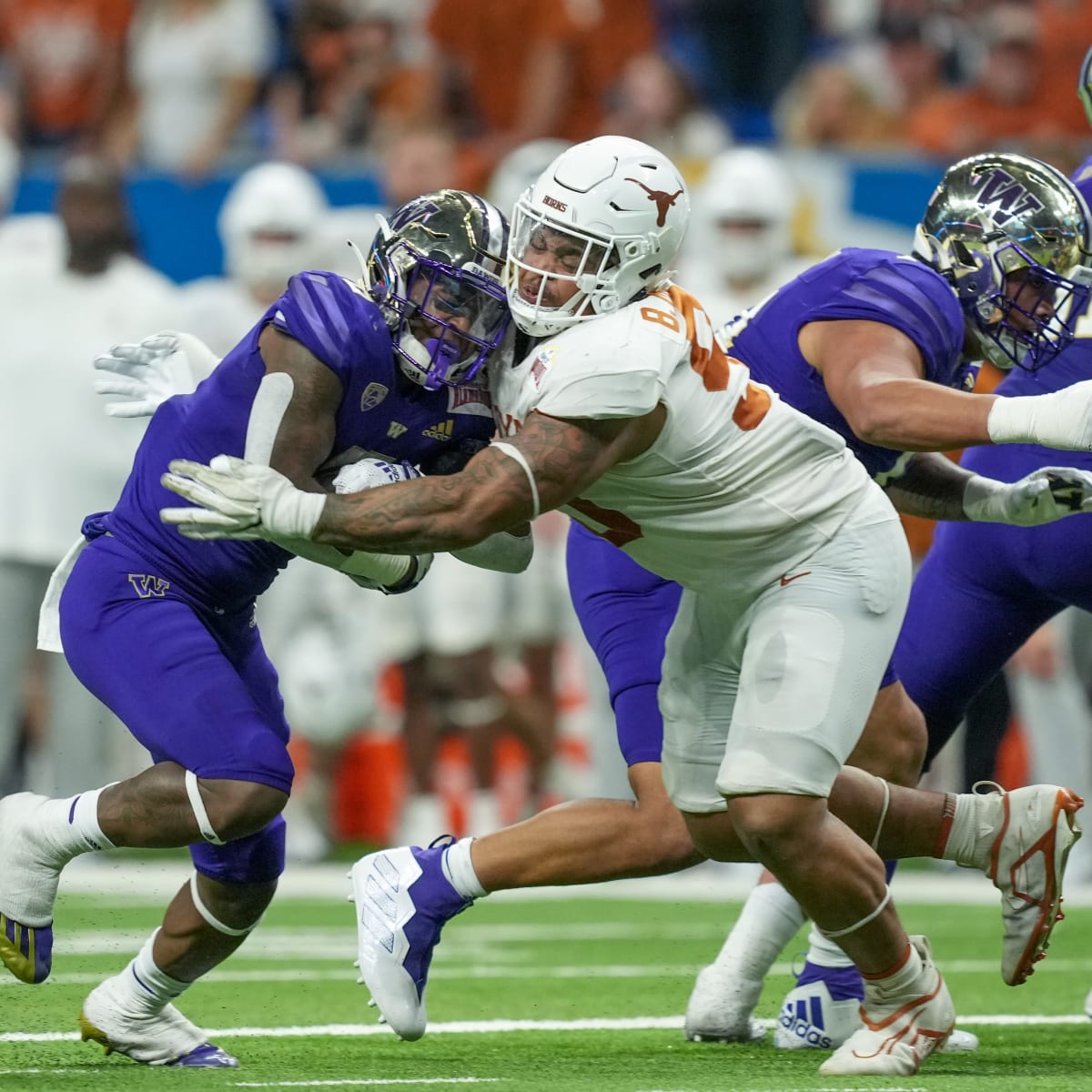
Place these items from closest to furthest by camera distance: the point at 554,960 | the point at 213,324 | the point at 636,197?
the point at 636,197 < the point at 554,960 < the point at 213,324

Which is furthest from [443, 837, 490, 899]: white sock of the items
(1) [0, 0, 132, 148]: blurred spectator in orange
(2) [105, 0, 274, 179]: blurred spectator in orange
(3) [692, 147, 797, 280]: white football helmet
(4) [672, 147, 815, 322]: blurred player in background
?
(1) [0, 0, 132, 148]: blurred spectator in orange

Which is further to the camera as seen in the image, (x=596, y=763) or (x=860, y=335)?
(x=596, y=763)

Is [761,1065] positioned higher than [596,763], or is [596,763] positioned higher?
[761,1065]

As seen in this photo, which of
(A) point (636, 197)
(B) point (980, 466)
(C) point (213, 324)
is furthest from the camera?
(C) point (213, 324)

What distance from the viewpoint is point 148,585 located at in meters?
4.27

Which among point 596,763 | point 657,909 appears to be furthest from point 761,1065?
point 596,763

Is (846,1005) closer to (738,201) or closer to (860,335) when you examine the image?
(860,335)

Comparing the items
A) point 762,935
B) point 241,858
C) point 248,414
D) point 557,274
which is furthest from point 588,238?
point 762,935

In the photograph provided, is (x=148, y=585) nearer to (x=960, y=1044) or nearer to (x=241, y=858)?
(x=241, y=858)

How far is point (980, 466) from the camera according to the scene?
5.08m

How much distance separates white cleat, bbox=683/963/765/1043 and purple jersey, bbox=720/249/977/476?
117 centimetres

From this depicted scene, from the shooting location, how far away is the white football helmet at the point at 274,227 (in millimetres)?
8438

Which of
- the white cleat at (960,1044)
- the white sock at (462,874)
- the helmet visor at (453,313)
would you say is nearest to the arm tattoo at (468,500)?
the helmet visor at (453,313)

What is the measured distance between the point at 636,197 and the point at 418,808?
500cm
